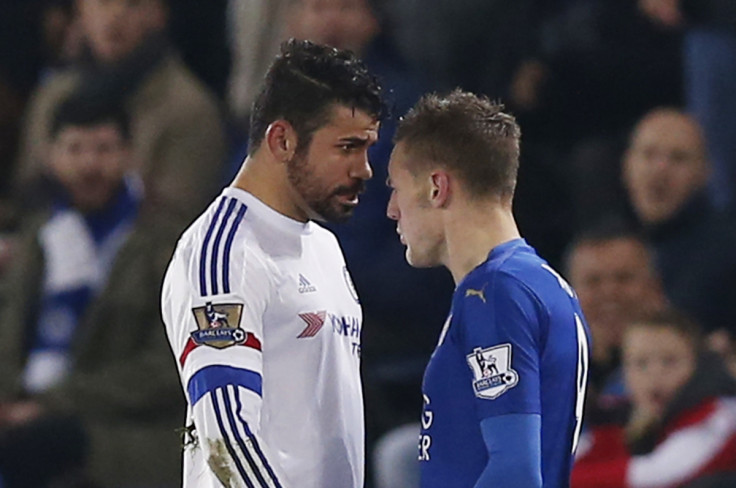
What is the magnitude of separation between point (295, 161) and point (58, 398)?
A: 148 inches

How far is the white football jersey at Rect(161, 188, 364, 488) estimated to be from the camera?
11.2 ft

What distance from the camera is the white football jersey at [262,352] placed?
3420 mm

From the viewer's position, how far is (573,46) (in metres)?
7.00

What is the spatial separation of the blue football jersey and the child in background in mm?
2625

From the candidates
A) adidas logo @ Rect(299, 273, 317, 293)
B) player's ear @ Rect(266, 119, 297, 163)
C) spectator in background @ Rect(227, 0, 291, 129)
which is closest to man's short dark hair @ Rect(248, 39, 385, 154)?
player's ear @ Rect(266, 119, 297, 163)

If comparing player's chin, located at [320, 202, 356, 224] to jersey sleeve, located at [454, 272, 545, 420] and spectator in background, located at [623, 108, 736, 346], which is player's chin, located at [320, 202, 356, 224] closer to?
jersey sleeve, located at [454, 272, 545, 420]

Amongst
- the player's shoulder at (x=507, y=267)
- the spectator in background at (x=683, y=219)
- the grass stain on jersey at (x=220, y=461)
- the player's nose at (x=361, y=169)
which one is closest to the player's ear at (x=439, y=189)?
the player's shoulder at (x=507, y=267)

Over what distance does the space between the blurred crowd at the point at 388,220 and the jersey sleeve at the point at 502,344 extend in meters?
2.58

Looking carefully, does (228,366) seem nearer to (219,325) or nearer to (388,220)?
(219,325)

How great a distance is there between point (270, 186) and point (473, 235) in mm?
522

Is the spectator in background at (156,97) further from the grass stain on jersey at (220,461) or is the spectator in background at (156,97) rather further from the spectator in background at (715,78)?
the grass stain on jersey at (220,461)

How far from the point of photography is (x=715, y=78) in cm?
→ 653

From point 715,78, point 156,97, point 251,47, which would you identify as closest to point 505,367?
point 715,78

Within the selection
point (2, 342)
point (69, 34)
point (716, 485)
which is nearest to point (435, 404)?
point (716, 485)
